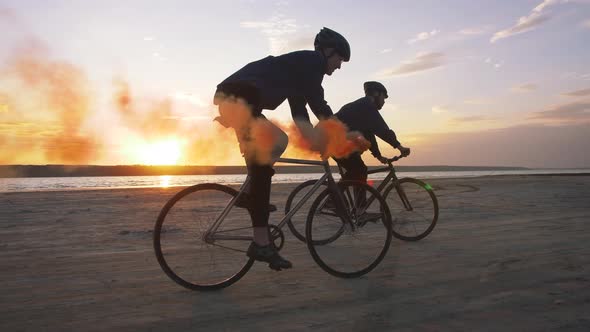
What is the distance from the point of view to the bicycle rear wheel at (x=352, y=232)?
461 cm

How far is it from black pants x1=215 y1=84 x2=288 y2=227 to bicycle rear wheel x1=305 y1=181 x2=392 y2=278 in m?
0.68

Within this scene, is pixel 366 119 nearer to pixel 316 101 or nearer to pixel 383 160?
pixel 383 160

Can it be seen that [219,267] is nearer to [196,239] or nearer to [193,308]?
[196,239]

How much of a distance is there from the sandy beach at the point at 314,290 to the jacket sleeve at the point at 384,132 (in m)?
1.48

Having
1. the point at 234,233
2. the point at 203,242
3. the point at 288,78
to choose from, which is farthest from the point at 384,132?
the point at 203,242

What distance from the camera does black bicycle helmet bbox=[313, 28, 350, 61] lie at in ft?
14.8

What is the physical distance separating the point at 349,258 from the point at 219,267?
1330 mm

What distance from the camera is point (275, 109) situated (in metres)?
4.25

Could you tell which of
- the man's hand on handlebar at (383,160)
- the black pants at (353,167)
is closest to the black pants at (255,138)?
the black pants at (353,167)

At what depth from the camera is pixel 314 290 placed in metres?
4.09

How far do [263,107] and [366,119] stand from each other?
2.96m

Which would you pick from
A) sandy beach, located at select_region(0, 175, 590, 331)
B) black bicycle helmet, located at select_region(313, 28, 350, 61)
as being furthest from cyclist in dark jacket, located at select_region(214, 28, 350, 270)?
sandy beach, located at select_region(0, 175, 590, 331)

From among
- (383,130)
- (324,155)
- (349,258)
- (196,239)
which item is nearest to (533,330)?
(349,258)

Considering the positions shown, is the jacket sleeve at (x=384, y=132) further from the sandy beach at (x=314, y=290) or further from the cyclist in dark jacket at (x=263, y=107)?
the cyclist in dark jacket at (x=263, y=107)
